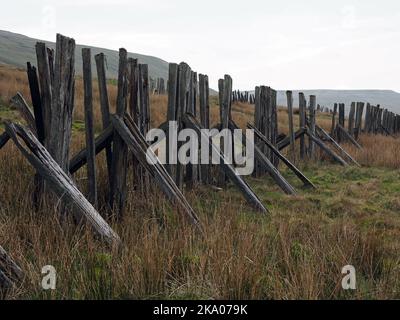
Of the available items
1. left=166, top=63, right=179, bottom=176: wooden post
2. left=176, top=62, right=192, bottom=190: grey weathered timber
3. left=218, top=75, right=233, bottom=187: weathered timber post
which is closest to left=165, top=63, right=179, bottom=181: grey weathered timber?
left=166, top=63, right=179, bottom=176: wooden post

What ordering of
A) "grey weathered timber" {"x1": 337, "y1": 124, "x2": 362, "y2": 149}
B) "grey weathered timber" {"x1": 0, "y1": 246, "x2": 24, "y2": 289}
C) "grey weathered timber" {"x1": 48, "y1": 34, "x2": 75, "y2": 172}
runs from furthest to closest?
"grey weathered timber" {"x1": 337, "y1": 124, "x2": 362, "y2": 149} → "grey weathered timber" {"x1": 48, "y1": 34, "x2": 75, "y2": 172} → "grey weathered timber" {"x1": 0, "y1": 246, "x2": 24, "y2": 289}

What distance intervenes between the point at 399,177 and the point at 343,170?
3.76ft

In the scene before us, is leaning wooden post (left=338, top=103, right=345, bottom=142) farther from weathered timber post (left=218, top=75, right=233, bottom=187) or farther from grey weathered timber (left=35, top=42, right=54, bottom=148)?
grey weathered timber (left=35, top=42, right=54, bottom=148)

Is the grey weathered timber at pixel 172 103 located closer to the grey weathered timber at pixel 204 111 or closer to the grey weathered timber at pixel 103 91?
the grey weathered timber at pixel 103 91

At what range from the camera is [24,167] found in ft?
18.5

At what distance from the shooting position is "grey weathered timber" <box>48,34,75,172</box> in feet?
13.5

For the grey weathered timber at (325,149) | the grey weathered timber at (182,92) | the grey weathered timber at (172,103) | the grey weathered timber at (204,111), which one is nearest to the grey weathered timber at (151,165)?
the grey weathered timber at (172,103)

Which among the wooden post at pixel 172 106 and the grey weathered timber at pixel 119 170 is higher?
the wooden post at pixel 172 106

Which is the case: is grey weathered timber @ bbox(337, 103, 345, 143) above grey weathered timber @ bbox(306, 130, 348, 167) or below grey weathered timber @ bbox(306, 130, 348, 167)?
above

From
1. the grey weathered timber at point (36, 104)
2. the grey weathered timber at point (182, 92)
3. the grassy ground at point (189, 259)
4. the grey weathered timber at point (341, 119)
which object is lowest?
the grassy ground at point (189, 259)

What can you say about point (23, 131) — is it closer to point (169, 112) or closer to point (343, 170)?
point (169, 112)

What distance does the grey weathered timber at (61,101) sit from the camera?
13.5ft

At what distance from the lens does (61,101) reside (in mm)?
4137
